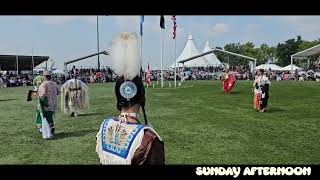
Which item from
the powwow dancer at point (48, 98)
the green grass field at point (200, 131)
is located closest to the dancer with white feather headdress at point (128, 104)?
the green grass field at point (200, 131)

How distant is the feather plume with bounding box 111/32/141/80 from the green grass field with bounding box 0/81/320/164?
1.56 metres

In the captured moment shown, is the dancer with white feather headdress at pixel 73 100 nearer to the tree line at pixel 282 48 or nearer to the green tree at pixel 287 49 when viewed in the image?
the tree line at pixel 282 48

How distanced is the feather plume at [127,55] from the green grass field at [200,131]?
1559 millimetres

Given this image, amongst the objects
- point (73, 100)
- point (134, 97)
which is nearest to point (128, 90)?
point (134, 97)

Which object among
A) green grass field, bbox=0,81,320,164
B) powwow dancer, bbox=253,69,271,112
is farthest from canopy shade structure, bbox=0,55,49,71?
powwow dancer, bbox=253,69,271,112

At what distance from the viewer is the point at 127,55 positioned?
10.6 ft

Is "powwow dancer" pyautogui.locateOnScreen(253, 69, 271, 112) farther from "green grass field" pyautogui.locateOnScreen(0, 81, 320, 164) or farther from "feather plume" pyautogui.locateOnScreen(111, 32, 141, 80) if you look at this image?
"feather plume" pyautogui.locateOnScreen(111, 32, 141, 80)

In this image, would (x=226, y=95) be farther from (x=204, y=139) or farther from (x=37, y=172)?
(x=37, y=172)

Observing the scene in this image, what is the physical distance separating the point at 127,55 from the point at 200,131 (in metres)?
5.30

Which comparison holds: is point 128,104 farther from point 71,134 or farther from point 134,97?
point 71,134

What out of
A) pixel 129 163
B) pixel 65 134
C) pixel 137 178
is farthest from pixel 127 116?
pixel 65 134

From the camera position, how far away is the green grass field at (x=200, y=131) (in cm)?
650
